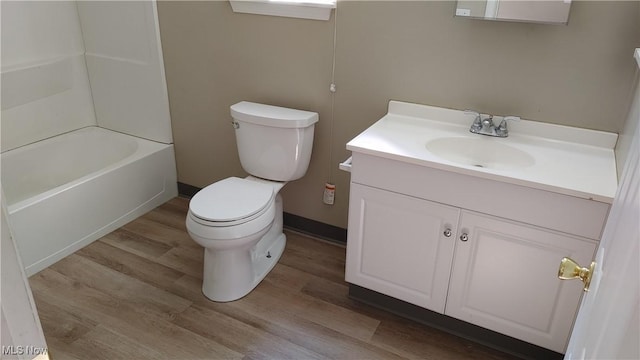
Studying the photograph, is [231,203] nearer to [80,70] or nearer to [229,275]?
[229,275]

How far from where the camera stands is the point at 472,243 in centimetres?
185

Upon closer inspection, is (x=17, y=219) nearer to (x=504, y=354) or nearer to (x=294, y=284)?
(x=294, y=284)

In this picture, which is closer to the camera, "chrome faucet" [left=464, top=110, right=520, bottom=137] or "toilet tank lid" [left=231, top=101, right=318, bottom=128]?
"chrome faucet" [left=464, top=110, right=520, bottom=137]

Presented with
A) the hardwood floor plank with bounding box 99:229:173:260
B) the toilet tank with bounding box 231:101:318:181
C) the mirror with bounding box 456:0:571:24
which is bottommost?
the hardwood floor plank with bounding box 99:229:173:260

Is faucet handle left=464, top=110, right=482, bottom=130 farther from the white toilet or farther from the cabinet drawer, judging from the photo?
the white toilet

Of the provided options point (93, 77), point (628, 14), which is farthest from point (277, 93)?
point (628, 14)

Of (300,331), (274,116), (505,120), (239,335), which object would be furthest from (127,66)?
(505,120)

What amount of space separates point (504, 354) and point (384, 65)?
136cm

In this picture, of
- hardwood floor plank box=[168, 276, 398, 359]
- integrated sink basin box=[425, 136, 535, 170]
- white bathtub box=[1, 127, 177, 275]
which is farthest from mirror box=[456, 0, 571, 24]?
white bathtub box=[1, 127, 177, 275]

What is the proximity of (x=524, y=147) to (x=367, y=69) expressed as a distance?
792 millimetres

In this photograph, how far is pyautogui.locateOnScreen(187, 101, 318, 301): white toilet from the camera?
6.90 feet

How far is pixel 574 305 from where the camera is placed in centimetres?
173

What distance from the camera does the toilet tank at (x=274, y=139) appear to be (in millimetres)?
2357

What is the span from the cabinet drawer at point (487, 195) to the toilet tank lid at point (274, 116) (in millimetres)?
483
